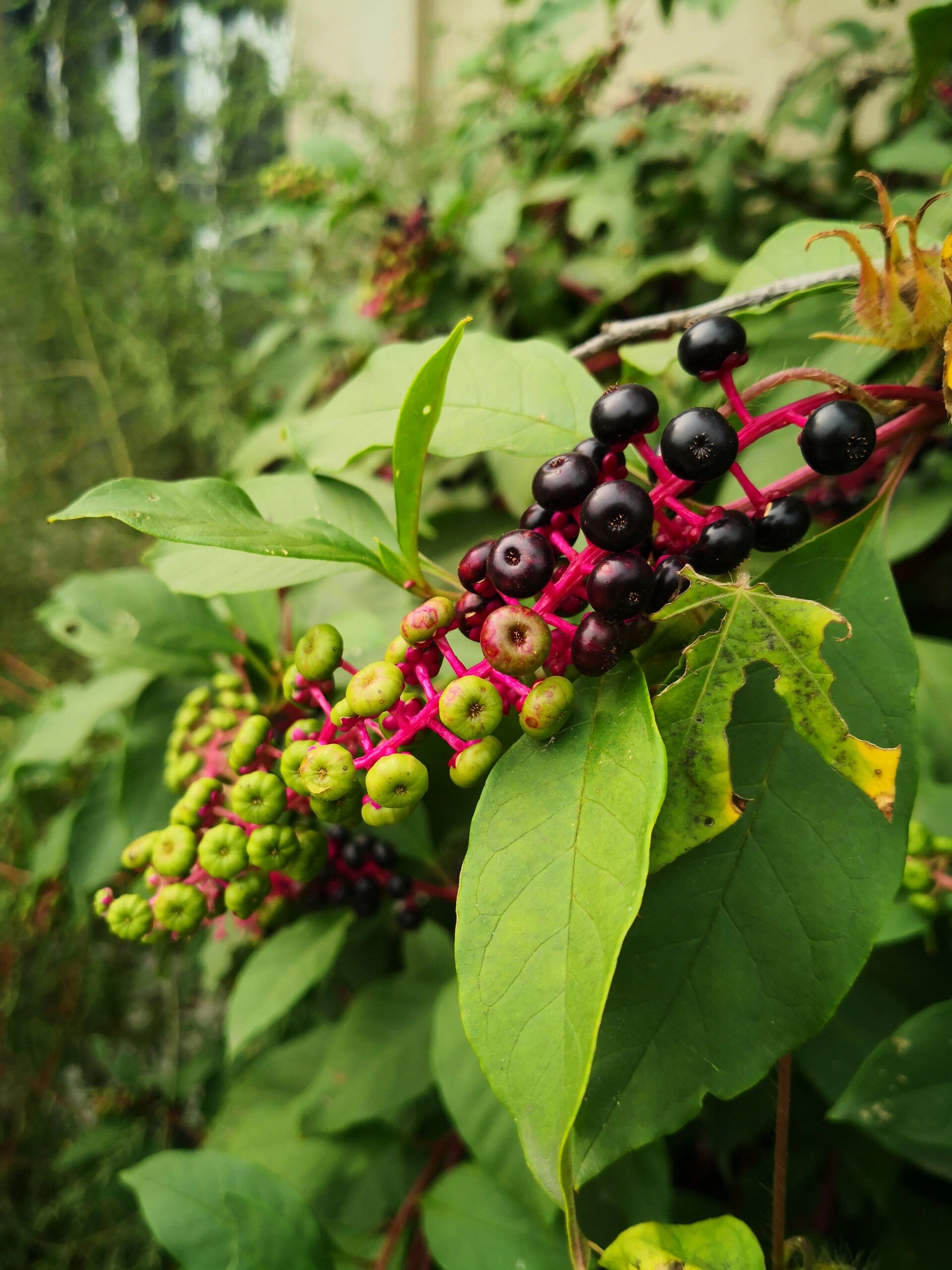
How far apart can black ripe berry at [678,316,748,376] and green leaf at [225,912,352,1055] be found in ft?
2.35

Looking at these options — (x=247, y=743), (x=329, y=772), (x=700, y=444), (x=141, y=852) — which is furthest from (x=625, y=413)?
(x=141, y=852)

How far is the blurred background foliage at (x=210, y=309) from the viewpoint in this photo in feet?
3.26

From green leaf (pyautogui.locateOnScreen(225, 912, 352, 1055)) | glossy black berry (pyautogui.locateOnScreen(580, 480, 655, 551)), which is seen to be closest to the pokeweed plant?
glossy black berry (pyautogui.locateOnScreen(580, 480, 655, 551))

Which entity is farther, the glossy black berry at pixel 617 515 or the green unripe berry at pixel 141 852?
the green unripe berry at pixel 141 852

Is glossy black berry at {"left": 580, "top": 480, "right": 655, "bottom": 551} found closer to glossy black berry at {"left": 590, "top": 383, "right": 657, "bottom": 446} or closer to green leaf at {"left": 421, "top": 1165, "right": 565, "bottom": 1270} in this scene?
glossy black berry at {"left": 590, "top": 383, "right": 657, "bottom": 446}

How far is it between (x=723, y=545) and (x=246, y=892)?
1.34 feet

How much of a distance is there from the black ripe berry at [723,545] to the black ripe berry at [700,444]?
0.03 meters

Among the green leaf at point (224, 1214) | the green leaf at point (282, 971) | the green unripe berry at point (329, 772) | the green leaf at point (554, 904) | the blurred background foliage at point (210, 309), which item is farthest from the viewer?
the blurred background foliage at point (210, 309)

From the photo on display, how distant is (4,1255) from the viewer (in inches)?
71.4

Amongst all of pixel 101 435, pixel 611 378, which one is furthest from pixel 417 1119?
pixel 101 435

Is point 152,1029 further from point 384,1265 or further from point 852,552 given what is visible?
point 852,552

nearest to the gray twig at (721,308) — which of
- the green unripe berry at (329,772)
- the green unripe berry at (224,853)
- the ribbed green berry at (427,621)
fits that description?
the ribbed green berry at (427,621)

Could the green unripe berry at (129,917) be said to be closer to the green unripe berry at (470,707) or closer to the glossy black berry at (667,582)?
Answer: the green unripe berry at (470,707)

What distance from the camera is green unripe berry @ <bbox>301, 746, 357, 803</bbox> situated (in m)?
0.46
